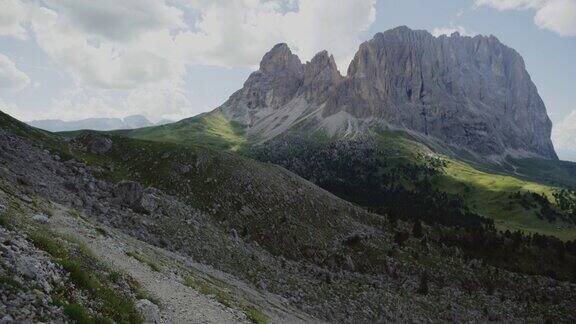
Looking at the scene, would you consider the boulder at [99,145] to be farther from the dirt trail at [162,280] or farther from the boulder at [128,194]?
the dirt trail at [162,280]

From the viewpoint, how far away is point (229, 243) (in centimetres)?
5144

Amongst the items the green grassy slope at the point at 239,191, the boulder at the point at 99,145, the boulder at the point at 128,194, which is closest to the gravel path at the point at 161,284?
the boulder at the point at 128,194

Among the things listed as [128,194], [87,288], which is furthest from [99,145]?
[87,288]

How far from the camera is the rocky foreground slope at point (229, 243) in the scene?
2455 cm

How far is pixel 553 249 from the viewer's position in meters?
93.6

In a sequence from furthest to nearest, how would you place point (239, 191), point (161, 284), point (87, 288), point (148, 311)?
point (239, 191), point (161, 284), point (148, 311), point (87, 288)

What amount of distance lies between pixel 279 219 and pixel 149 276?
39189 mm

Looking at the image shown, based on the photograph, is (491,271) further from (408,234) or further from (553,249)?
(553,249)

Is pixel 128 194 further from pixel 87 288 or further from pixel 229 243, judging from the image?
pixel 87 288

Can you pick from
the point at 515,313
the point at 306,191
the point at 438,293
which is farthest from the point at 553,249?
the point at 306,191

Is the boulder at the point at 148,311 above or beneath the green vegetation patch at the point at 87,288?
beneath

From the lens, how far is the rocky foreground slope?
24553 mm

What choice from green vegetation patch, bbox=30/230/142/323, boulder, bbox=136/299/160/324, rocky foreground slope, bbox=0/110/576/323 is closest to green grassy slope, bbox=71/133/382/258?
rocky foreground slope, bbox=0/110/576/323

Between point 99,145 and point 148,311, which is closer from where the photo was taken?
point 148,311
